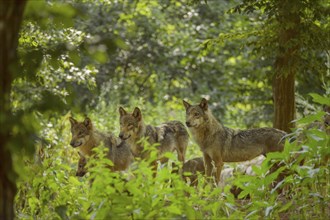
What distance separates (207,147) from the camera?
38.2ft

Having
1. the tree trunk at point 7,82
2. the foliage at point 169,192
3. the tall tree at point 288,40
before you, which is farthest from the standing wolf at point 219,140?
the tree trunk at point 7,82

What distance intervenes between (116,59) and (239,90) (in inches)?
313

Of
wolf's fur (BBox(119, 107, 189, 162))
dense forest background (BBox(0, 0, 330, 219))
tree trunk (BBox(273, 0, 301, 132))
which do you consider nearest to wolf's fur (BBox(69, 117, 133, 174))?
wolf's fur (BBox(119, 107, 189, 162))

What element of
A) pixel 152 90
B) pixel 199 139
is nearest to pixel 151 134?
pixel 199 139

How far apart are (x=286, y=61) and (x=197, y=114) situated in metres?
1.52

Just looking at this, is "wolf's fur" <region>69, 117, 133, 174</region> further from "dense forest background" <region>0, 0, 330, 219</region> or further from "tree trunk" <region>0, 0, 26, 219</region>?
"tree trunk" <region>0, 0, 26, 219</region>

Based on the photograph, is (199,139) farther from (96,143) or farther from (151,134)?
(96,143)

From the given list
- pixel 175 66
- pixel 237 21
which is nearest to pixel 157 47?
pixel 175 66

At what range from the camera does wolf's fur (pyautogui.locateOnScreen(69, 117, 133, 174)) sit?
11422mm

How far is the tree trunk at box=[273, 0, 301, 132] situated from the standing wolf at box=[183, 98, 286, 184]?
67 cm

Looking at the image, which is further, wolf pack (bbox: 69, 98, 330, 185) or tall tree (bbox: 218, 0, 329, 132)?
wolf pack (bbox: 69, 98, 330, 185)

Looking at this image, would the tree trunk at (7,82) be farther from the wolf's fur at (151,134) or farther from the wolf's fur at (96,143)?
the wolf's fur at (96,143)

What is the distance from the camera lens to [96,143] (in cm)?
1163

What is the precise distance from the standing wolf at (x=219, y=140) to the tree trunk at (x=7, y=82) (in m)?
6.65
